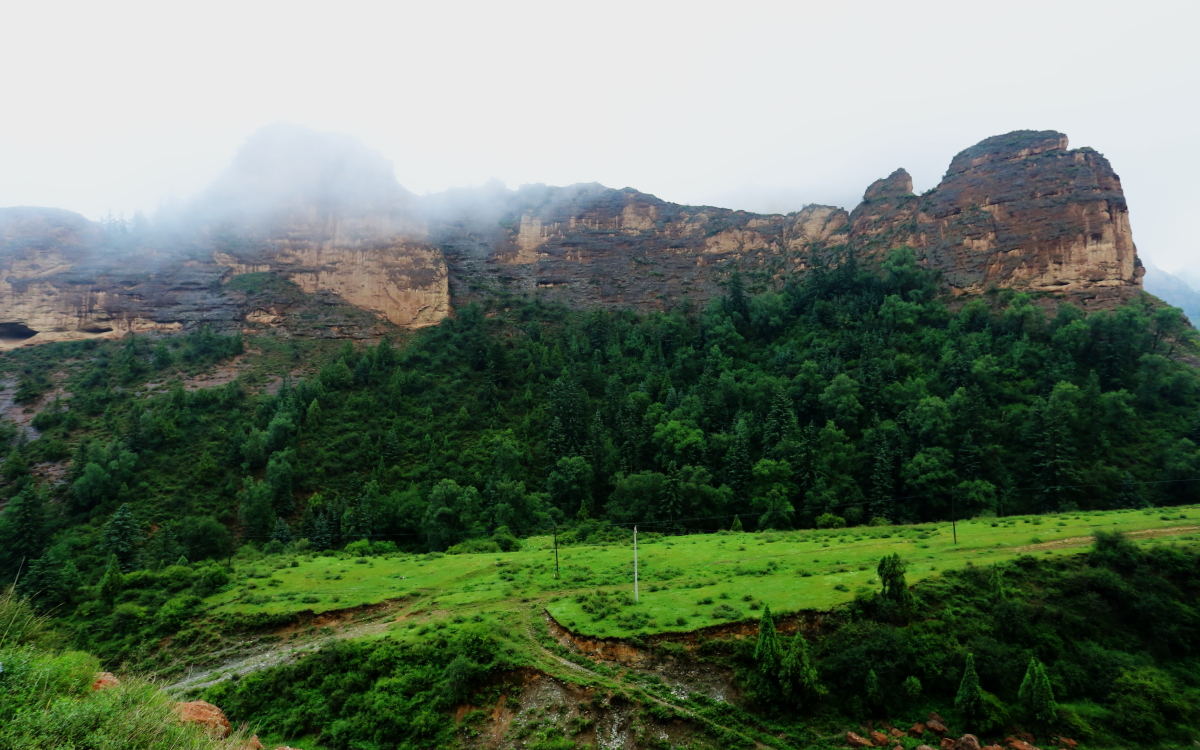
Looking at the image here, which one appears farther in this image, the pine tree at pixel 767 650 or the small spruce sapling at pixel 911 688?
the small spruce sapling at pixel 911 688

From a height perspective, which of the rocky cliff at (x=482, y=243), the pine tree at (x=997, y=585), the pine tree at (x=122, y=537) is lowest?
the pine tree at (x=122, y=537)

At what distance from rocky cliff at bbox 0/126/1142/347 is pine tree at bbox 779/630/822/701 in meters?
73.3

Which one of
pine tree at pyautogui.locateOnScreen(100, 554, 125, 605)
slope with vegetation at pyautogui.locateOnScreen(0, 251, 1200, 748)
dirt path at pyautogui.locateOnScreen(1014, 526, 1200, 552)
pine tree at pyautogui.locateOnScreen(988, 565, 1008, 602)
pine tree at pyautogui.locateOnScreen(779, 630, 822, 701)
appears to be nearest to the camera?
pine tree at pyautogui.locateOnScreen(779, 630, 822, 701)

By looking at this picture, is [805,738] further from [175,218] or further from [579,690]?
[175,218]

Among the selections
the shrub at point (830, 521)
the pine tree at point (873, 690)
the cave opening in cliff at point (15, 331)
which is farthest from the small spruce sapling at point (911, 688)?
the cave opening in cliff at point (15, 331)

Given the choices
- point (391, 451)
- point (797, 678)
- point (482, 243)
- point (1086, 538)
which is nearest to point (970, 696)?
point (797, 678)

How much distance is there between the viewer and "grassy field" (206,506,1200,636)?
25734 mm

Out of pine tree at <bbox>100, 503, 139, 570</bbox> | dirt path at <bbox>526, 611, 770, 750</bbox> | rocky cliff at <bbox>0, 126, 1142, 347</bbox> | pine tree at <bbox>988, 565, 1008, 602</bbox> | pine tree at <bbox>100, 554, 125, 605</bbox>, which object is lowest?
pine tree at <bbox>100, 503, 139, 570</bbox>

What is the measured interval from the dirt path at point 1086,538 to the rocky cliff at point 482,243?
49239mm

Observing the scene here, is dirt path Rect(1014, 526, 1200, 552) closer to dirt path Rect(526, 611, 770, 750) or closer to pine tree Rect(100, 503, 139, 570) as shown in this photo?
dirt path Rect(526, 611, 770, 750)

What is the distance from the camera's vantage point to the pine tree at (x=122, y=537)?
44.2 metres

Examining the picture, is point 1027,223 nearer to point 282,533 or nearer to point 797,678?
point 797,678

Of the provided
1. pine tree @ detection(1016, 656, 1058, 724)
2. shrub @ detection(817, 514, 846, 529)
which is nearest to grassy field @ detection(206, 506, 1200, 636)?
shrub @ detection(817, 514, 846, 529)

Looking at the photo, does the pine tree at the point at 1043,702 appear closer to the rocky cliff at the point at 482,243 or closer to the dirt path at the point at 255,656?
the dirt path at the point at 255,656
